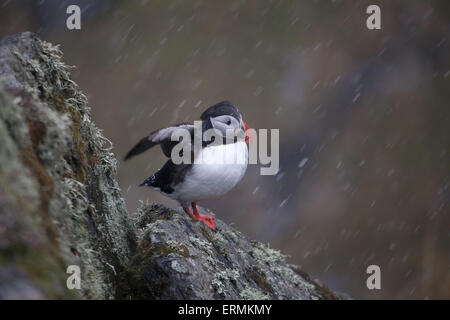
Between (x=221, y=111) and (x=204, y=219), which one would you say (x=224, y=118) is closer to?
(x=221, y=111)

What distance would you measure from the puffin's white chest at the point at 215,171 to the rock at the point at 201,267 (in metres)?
0.33

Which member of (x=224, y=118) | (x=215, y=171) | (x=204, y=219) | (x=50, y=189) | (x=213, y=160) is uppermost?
(x=224, y=118)

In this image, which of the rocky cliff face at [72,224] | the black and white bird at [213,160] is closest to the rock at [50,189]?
the rocky cliff face at [72,224]

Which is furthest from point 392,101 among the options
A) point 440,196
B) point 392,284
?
point 392,284

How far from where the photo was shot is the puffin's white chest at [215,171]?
480 centimetres

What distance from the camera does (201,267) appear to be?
11.7 feet

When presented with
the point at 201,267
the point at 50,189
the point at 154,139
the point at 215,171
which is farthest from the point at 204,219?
the point at 50,189

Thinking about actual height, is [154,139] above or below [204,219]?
above

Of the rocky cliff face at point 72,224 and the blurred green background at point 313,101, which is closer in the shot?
the rocky cliff face at point 72,224

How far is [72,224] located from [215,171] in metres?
1.98

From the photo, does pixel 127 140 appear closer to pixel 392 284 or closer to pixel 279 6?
pixel 279 6

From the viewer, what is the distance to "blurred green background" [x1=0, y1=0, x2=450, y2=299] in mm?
14359

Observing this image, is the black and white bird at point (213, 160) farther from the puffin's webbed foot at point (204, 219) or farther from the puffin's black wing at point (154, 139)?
the puffin's black wing at point (154, 139)
